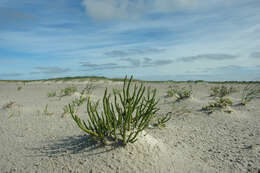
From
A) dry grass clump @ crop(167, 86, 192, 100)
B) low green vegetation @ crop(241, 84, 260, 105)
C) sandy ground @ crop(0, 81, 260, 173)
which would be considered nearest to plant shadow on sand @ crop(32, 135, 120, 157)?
sandy ground @ crop(0, 81, 260, 173)

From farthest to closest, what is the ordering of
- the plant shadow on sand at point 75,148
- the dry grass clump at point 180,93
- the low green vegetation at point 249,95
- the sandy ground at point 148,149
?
the dry grass clump at point 180,93, the low green vegetation at point 249,95, the plant shadow on sand at point 75,148, the sandy ground at point 148,149

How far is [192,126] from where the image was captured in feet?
10.3

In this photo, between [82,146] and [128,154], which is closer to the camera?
[128,154]

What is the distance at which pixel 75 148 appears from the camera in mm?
2086

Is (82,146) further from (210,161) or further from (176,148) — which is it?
(210,161)

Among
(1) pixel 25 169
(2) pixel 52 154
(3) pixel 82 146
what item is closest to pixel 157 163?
(3) pixel 82 146

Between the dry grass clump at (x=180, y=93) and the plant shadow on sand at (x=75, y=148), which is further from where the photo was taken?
Result: the dry grass clump at (x=180, y=93)

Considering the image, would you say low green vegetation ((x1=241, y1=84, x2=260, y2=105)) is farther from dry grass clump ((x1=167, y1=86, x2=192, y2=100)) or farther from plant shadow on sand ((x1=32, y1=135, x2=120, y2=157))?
plant shadow on sand ((x1=32, y1=135, x2=120, y2=157))

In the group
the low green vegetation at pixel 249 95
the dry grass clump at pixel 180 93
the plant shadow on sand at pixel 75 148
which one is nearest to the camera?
the plant shadow on sand at pixel 75 148

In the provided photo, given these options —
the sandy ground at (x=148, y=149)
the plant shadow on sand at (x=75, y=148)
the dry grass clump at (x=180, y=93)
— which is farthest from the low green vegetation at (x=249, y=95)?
the plant shadow on sand at (x=75, y=148)

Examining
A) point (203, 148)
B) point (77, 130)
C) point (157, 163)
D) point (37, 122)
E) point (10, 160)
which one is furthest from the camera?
point (37, 122)

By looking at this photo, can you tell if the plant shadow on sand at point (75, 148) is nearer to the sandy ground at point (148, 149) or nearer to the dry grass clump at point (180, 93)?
the sandy ground at point (148, 149)

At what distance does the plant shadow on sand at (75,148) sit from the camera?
195 cm

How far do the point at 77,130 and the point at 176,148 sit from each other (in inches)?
59.3
